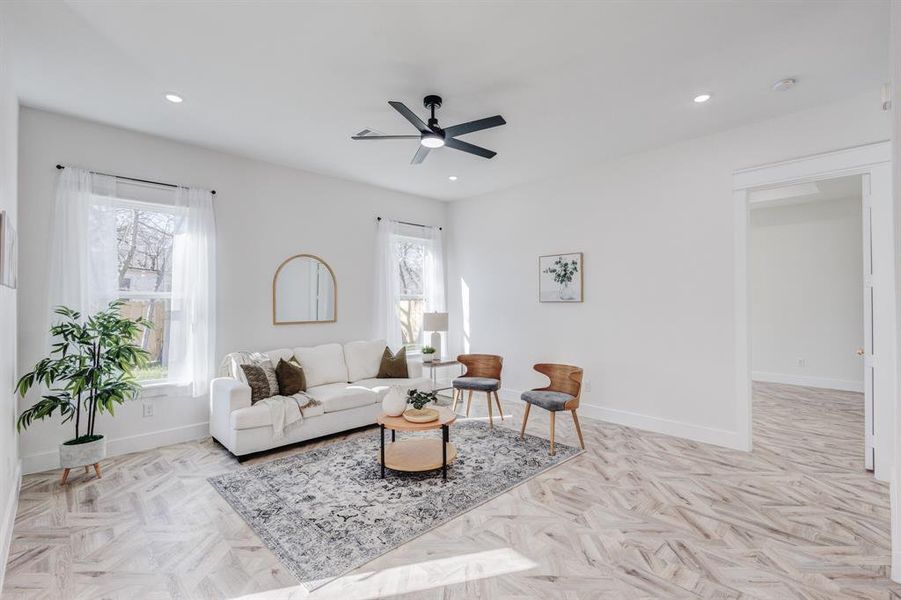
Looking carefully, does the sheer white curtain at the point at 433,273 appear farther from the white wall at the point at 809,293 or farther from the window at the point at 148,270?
the white wall at the point at 809,293

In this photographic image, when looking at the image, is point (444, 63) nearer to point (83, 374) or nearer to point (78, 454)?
point (83, 374)

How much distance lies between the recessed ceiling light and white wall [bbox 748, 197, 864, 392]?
336 centimetres

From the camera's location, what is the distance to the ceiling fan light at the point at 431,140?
9.95ft

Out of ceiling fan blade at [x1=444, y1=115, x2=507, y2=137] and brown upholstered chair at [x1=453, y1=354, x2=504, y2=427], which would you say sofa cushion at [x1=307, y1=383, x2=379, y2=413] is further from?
ceiling fan blade at [x1=444, y1=115, x2=507, y2=137]

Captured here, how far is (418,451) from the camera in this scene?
345 centimetres

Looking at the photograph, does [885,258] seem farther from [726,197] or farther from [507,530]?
[507,530]

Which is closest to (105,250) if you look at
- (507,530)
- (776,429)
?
(507,530)

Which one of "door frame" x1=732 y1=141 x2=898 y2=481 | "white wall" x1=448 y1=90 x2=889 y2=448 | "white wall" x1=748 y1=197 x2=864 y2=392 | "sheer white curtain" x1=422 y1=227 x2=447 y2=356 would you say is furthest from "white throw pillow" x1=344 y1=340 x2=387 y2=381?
"white wall" x1=748 y1=197 x2=864 y2=392

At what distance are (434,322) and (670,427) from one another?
3.04 metres

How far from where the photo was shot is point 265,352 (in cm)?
452

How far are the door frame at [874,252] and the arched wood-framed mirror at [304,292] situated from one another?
4464 mm

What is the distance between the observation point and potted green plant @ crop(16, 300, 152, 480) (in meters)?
3.06

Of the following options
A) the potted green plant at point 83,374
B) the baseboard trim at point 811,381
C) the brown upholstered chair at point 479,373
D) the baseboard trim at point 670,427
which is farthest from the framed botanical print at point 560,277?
the potted green plant at point 83,374

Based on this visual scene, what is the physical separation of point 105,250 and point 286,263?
1648mm
